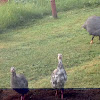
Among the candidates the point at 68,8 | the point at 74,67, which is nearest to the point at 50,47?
the point at 74,67

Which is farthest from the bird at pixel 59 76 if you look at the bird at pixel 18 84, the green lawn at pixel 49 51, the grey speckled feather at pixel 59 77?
the green lawn at pixel 49 51

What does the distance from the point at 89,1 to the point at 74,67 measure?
14.6 feet

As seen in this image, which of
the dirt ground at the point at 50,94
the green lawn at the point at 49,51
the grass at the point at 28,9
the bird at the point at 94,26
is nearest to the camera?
the dirt ground at the point at 50,94

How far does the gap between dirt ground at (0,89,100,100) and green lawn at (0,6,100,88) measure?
0.58m

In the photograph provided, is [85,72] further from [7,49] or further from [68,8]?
[68,8]

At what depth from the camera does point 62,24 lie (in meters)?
7.56

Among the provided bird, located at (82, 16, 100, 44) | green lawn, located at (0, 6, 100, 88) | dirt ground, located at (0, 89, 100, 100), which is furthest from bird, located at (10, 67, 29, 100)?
bird, located at (82, 16, 100, 44)

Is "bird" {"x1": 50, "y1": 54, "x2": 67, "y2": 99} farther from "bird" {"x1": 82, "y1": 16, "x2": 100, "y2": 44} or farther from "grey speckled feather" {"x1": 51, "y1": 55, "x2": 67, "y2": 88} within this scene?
"bird" {"x1": 82, "y1": 16, "x2": 100, "y2": 44}

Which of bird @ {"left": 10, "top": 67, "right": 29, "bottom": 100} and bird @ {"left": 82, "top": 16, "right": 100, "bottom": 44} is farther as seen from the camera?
bird @ {"left": 82, "top": 16, "right": 100, "bottom": 44}

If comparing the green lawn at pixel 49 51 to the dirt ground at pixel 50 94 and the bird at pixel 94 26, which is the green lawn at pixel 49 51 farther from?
the dirt ground at pixel 50 94

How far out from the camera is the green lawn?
4480 mm

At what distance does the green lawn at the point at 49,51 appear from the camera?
14.7 ft

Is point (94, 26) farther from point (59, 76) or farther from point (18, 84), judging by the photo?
point (18, 84)

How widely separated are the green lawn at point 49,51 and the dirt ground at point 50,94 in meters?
0.58
